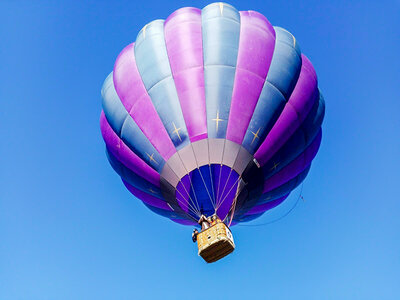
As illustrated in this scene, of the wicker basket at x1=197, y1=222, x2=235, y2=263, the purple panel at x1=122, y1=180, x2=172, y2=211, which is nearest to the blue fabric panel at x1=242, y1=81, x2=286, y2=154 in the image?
the wicker basket at x1=197, y1=222, x2=235, y2=263

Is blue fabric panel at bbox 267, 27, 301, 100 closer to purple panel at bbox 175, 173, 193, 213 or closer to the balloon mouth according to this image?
the balloon mouth

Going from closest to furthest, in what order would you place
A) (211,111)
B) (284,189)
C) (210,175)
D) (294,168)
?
(210,175)
(211,111)
(294,168)
(284,189)

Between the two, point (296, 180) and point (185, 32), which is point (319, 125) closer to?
point (296, 180)

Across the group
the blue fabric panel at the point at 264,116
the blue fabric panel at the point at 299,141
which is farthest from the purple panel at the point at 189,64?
the blue fabric panel at the point at 299,141

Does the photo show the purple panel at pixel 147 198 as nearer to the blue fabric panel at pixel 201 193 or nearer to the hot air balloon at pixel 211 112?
the hot air balloon at pixel 211 112

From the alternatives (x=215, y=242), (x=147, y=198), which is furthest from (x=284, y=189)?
(x=215, y=242)

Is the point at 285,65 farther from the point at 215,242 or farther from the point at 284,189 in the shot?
the point at 215,242
